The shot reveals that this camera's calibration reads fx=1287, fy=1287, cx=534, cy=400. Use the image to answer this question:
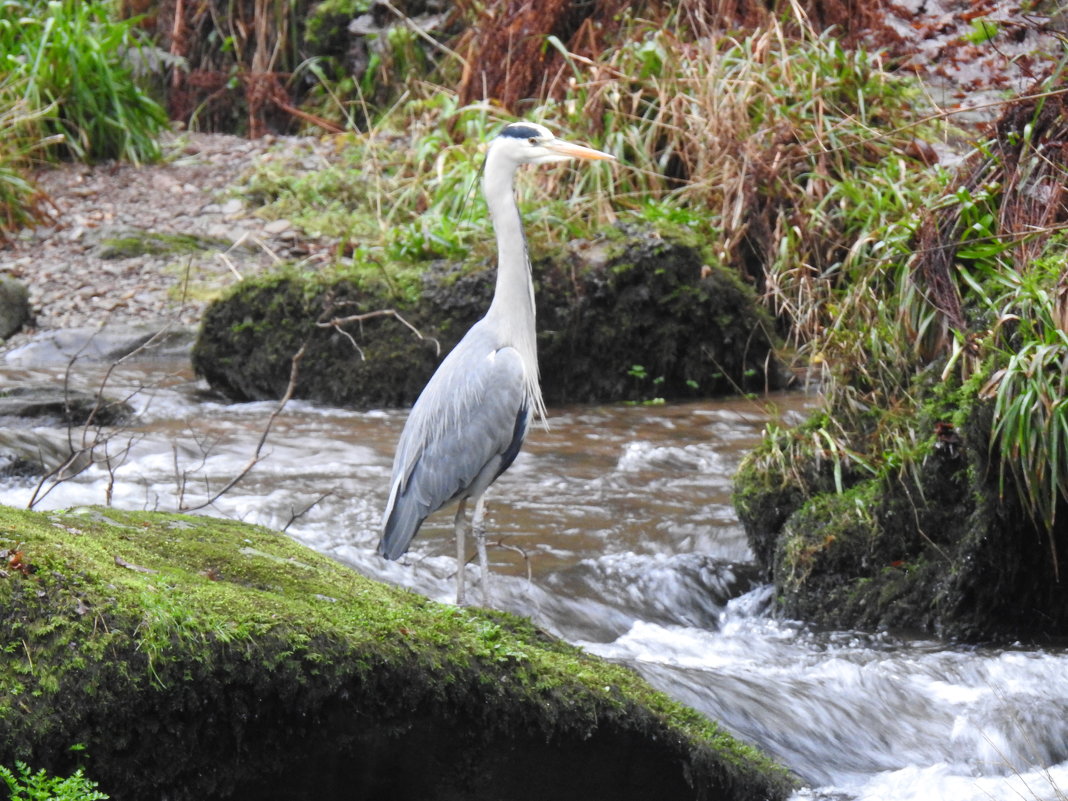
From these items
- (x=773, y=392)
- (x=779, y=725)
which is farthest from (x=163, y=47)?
(x=779, y=725)

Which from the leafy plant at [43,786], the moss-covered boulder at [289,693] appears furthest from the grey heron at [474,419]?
the leafy plant at [43,786]

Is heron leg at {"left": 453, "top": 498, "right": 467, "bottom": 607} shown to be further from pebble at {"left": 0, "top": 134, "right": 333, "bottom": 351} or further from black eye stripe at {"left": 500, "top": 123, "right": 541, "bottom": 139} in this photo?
pebble at {"left": 0, "top": 134, "right": 333, "bottom": 351}

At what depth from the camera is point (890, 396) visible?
5.27 metres

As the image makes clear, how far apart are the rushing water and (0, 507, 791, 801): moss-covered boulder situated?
87 centimetres

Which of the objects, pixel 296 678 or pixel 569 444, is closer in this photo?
pixel 296 678

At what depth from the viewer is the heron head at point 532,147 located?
16.8 ft

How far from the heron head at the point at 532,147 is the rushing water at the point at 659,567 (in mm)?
1351

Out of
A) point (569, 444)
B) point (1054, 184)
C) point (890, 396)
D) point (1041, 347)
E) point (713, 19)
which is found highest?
point (713, 19)

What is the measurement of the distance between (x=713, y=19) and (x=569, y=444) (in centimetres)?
454

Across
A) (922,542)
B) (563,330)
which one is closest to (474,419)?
(922,542)

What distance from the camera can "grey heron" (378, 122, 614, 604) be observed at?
468 cm

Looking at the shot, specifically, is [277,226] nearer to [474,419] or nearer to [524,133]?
[524,133]

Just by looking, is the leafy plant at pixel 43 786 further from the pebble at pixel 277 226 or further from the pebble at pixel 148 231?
the pebble at pixel 277 226

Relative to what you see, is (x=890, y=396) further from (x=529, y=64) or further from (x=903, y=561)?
(x=529, y=64)
